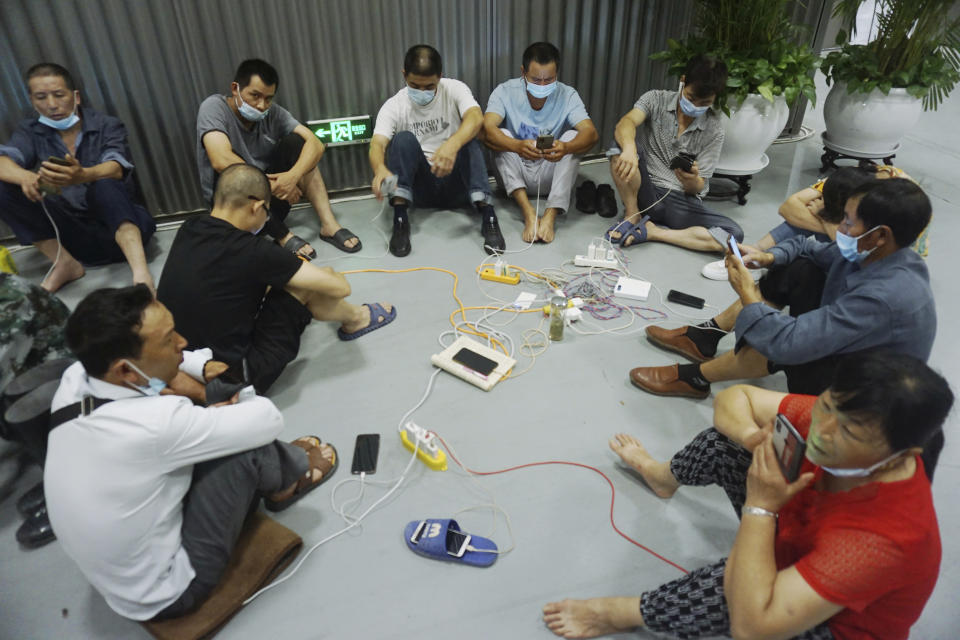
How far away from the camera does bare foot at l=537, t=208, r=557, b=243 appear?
339cm

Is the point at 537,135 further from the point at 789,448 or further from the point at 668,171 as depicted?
the point at 789,448

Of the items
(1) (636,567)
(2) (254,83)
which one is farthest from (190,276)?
(1) (636,567)

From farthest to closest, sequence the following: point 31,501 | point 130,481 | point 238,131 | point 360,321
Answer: point 238,131 < point 360,321 < point 31,501 < point 130,481

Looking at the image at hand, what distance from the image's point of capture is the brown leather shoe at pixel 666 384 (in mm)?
2322

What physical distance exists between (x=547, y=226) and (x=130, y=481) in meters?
2.54

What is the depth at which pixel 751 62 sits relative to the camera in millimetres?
3467

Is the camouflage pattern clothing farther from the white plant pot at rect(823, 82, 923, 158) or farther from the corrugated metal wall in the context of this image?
the white plant pot at rect(823, 82, 923, 158)

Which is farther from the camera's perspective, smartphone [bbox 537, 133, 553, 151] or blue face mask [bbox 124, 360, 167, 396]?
smartphone [bbox 537, 133, 553, 151]

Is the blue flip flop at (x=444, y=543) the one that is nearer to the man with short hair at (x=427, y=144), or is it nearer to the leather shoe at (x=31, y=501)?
the leather shoe at (x=31, y=501)

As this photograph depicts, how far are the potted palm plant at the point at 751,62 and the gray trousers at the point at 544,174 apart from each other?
2.82 feet

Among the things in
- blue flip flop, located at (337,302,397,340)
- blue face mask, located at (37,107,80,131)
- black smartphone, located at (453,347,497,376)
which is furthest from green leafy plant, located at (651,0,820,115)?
blue face mask, located at (37,107,80,131)

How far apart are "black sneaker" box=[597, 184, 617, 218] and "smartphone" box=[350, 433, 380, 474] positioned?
219 centimetres

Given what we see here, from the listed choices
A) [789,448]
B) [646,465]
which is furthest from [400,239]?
[789,448]

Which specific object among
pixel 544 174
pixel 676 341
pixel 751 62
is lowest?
pixel 676 341
